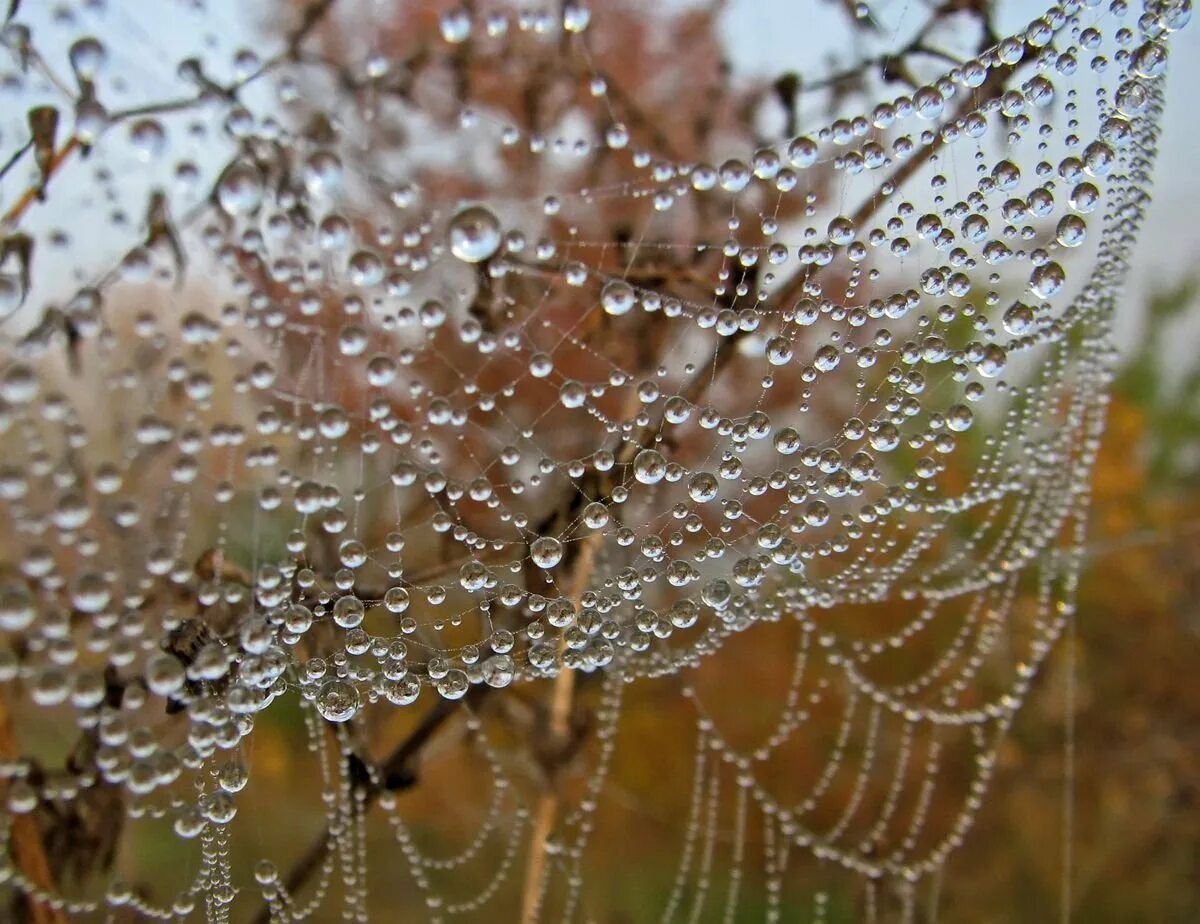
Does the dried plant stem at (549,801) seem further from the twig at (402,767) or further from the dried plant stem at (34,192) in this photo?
the dried plant stem at (34,192)

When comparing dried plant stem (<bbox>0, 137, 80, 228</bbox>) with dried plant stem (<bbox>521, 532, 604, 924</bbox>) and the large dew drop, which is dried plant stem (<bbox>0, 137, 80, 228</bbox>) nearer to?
the large dew drop

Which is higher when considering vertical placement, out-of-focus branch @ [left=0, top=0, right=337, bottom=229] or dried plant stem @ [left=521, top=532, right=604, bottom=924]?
out-of-focus branch @ [left=0, top=0, right=337, bottom=229]

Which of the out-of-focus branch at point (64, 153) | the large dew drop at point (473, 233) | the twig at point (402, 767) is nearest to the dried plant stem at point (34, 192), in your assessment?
the out-of-focus branch at point (64, 153)

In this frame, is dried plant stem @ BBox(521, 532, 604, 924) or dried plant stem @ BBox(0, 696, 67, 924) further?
dried plant stem @ BBox(521, 532, 604, 924)

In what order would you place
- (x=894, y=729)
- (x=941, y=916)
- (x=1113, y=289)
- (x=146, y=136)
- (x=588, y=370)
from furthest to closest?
(x=894, y=729) → (x=941, y=916) → (x=588, y=370) → (x=1113, y=289) → (x=146, y=136)

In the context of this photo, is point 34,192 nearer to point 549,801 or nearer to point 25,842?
point 25,842

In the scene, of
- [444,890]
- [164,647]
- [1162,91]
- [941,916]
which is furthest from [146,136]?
[941,916]

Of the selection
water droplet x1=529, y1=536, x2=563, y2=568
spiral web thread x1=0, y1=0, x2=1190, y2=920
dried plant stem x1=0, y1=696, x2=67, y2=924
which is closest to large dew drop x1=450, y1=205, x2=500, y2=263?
spiral web thread x1=0, y1=0, x2=1190, y2=920

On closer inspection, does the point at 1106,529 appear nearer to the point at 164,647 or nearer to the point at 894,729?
the point at 894,729

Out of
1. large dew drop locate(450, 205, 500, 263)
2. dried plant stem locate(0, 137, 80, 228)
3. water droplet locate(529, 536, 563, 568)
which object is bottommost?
water droplet locate(529, 536, 563, 568)
